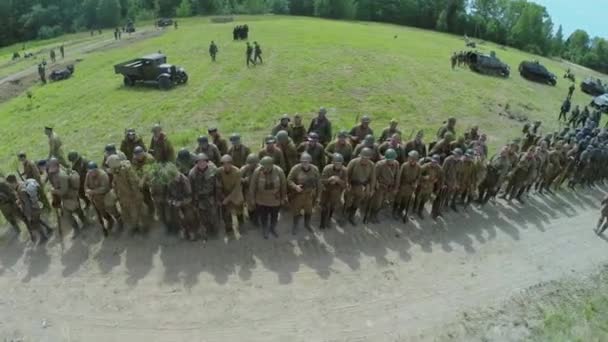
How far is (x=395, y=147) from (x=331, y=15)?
241 feet

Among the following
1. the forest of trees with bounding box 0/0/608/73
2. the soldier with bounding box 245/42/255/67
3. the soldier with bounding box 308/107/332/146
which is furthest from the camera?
the forest of trees with bounding box 0/0/608/73

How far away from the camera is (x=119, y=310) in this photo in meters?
8.29

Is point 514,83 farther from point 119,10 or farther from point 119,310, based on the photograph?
point 119,10

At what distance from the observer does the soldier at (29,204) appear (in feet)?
32.2

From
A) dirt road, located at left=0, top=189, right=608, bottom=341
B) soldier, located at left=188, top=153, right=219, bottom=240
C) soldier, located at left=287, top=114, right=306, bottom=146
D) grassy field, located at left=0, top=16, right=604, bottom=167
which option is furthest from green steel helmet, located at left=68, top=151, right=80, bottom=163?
soldier, located at left=287, top=114, right=306, bottom=146


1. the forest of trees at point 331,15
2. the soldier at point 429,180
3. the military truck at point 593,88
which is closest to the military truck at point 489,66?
the military truck at point 593,88

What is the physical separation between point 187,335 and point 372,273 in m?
3.94

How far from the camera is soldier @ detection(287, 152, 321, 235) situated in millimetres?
10242

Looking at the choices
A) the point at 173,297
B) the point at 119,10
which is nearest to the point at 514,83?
the point at 173,297

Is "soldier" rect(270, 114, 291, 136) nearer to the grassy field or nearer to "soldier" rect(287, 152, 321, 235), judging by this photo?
"soldier" rect(287, 152, 321, 235)

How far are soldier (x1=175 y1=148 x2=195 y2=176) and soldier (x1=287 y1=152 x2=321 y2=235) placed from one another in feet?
7.39

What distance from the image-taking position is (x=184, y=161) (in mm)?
10172

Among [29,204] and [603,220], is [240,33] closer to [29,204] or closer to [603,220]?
[29,204]

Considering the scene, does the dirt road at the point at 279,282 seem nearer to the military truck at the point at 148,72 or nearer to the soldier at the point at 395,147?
the soldier at the point at 395,147
